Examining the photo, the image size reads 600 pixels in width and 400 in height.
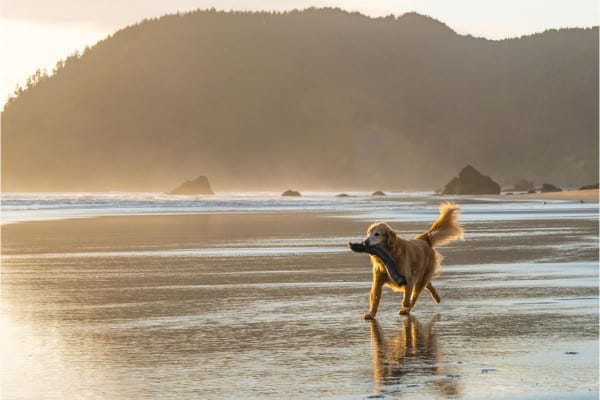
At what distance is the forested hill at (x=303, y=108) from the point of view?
502 ft

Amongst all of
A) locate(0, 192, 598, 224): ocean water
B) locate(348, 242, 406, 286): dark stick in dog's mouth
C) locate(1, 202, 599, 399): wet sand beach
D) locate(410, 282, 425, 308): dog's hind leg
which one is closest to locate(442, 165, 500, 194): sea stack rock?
locate(0, 192, 598, 224): ocean water

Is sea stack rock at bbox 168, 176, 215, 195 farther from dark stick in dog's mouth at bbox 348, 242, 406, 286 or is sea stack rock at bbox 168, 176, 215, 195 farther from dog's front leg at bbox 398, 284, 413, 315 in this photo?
dark stick in dog's mouth at bbox 348, 242, 406, 286

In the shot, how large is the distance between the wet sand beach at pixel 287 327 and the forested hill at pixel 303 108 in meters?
128

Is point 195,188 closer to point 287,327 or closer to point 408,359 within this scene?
point 287,327

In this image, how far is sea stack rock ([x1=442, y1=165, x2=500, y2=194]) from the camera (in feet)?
276

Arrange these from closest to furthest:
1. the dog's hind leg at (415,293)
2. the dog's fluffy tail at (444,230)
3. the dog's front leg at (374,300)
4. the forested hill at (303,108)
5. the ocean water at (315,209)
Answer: the dog's front leg at (374,300) → the dog's hind leg at (415,293) → the dog's fluffy tail at (444,230) → the ocean water at (315,209) → the forested hill at (303,108)

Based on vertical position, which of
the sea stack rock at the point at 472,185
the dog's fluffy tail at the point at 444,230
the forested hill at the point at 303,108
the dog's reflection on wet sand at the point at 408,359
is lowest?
the dog's reflection on wet sand at the point at 408,359

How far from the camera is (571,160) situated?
156m

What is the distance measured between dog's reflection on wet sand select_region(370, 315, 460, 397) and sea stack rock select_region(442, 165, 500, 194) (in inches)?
2933

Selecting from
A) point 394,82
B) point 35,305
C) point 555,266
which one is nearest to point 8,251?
point 35,305

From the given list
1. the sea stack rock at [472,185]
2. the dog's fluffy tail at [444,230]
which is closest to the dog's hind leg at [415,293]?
the dog's fluffy tail at [444,230]

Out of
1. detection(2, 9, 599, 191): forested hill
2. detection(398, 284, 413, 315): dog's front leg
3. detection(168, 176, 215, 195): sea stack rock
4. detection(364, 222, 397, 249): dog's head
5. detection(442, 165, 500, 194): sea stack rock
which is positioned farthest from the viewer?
detection(2, 9, 599, 191): forested hill

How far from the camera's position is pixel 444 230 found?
12398mm

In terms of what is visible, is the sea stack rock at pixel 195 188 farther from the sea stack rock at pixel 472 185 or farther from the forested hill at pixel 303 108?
the forested hill at pixel 303 108
